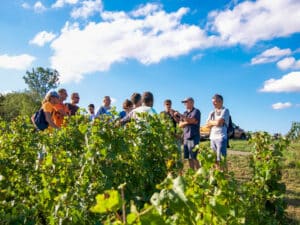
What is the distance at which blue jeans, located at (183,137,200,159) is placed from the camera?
7410mm

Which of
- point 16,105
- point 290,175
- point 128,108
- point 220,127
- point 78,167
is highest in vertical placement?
point 16,105

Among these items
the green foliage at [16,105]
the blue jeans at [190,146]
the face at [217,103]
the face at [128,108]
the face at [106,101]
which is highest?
the green foliage at [16,105]

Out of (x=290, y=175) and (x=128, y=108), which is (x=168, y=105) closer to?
(x=128, y=108)

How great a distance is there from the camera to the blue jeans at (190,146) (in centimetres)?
741

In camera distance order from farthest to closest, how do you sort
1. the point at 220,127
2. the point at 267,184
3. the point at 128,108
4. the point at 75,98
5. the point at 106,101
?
the point at 75,98 → the point at 106,101 → the point at 128,108 → the point at 220,127 → the point at 267,184

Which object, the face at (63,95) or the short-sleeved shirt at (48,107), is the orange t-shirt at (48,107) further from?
the face at (63,95)

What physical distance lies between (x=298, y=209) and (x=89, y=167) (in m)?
4.28

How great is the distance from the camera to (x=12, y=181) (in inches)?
127

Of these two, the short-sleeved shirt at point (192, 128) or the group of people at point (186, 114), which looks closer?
the group of people at point (186, 114)

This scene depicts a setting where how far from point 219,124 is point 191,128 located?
2.31 feet

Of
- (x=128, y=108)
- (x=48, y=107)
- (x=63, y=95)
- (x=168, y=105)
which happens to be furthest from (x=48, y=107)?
(x=168, y=105)

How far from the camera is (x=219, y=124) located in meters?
6.86

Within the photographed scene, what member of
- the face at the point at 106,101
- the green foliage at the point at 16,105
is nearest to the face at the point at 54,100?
the face at the point at 106,101

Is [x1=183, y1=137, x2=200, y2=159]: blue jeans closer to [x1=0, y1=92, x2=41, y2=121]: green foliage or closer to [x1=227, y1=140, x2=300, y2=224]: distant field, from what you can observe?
[x1=227, y1=140, x2=300, y2=224]: distant field
